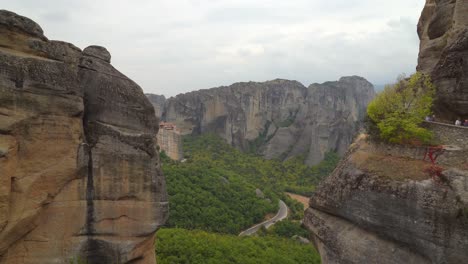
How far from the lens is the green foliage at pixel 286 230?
1909 inches

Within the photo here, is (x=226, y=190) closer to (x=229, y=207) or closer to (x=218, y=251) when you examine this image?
(x=229, y=207)

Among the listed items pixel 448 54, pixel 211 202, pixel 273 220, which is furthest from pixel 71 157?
pixel 273 220

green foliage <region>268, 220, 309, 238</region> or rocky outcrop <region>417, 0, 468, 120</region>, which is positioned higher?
rocky outcrop <region>417, 0, 468, 120</region>

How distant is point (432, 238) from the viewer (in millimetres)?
13531

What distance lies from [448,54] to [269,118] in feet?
317

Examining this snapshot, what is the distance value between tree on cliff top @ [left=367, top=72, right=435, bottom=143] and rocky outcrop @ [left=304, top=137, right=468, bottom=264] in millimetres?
692

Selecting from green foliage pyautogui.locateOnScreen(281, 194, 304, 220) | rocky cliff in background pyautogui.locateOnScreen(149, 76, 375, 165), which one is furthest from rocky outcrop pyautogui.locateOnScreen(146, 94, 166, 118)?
green foliage pyautogui.locateOnScreen(281, 194, 304, 220)

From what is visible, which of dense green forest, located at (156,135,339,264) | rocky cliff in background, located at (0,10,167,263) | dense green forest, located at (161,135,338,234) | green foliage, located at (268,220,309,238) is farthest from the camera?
green foliage, located at (268,220,309,238)

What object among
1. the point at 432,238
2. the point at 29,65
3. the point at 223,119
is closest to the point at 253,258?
the point at 432,238

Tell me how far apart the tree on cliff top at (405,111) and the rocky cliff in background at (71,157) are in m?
10.7

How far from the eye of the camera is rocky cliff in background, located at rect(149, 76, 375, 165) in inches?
3568

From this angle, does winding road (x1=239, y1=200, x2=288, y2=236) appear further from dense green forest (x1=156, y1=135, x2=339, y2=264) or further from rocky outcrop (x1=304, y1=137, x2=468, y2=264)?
rocky outcrop (x1=304, y1=137, x2=468, y2=264)

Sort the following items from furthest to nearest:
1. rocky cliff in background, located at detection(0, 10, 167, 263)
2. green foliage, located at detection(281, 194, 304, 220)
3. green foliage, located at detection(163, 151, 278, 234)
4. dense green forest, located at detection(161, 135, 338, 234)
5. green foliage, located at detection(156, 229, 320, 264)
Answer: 1. green foliage, located at detection(281, 194, 304, 220)
2. dense green forest, located at detection(161, 135, 338, 234)
3. green foliage, located at detection(163, 151, 278, 234)
4. green foliage, located at detection(156, 229, 320, 264)
5. rocky cliff in background, located at detection(0, 10, 167, 263)

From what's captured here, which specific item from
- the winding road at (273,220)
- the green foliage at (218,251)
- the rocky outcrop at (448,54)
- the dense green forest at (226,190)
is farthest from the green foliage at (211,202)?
the rocky outcrop at (448,54)
